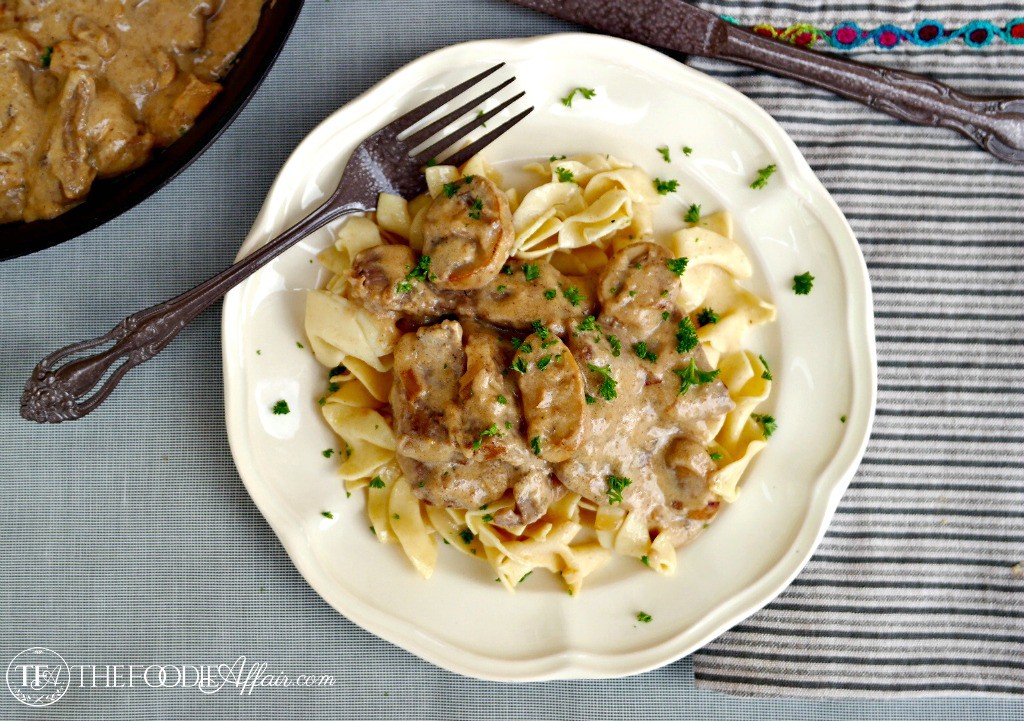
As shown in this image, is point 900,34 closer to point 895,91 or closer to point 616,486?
point 895,91

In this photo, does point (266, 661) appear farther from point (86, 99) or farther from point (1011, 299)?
point (1011, 299)

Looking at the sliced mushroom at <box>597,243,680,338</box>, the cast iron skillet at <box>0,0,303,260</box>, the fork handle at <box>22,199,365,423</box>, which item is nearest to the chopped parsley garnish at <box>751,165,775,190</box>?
the sliced mushroom at <box>597,243,680,338</box>

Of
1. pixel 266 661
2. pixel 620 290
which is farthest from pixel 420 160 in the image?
pixel 266 661

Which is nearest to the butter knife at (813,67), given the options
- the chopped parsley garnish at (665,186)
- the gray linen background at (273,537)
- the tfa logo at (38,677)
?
the gray linen background at (273,537)

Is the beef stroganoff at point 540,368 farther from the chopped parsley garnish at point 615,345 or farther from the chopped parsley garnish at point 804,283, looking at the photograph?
the chopped parsley garnish at point 804,283

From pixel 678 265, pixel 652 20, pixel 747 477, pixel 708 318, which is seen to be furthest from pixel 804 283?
pixel 652 20
